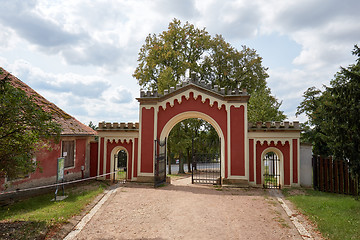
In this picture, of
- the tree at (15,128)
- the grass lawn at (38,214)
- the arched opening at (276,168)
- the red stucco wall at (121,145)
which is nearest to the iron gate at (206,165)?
the arched opening at (276,168)

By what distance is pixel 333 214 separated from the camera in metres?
8.52

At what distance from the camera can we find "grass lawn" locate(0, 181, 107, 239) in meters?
7.02

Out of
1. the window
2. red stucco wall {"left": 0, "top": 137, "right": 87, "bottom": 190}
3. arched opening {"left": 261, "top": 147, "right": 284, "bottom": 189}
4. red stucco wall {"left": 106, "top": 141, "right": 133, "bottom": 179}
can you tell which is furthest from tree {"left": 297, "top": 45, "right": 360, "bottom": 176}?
the window

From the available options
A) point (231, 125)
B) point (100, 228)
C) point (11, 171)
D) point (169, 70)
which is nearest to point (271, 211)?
point (231, 125)

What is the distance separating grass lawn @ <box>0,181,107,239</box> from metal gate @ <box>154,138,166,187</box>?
10.6 feet

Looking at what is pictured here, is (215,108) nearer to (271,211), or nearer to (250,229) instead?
(271,211)

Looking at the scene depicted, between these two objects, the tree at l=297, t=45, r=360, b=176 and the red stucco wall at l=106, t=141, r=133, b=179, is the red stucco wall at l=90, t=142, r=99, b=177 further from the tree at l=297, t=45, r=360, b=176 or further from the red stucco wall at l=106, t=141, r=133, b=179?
the tree at l=297, t=45, r=360, b=176

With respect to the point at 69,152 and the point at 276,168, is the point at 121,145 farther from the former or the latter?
the point at 276,168

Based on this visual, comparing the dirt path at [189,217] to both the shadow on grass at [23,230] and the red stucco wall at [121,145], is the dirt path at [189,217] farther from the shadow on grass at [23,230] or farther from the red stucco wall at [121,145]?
the red stucco wall at [121,145]

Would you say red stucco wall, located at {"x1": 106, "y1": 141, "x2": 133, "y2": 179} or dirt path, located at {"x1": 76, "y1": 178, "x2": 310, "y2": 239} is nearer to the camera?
dirt path, located at {"x1": 76, "y1": 178, "x2": 310, "y2": 239}

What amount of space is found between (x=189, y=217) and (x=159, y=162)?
611 centimetres

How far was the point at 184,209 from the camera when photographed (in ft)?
31.4

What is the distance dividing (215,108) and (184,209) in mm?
7090

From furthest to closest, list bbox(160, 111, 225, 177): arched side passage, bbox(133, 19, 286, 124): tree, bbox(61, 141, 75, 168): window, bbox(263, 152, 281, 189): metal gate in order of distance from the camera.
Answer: bbox(133, 19, 286, 124): tree < bbox(61, 141, 75, 168): window < bbox(160, 111, 225, 177): arched side passage < bbox(263, 152, 281, 189): metal gate
